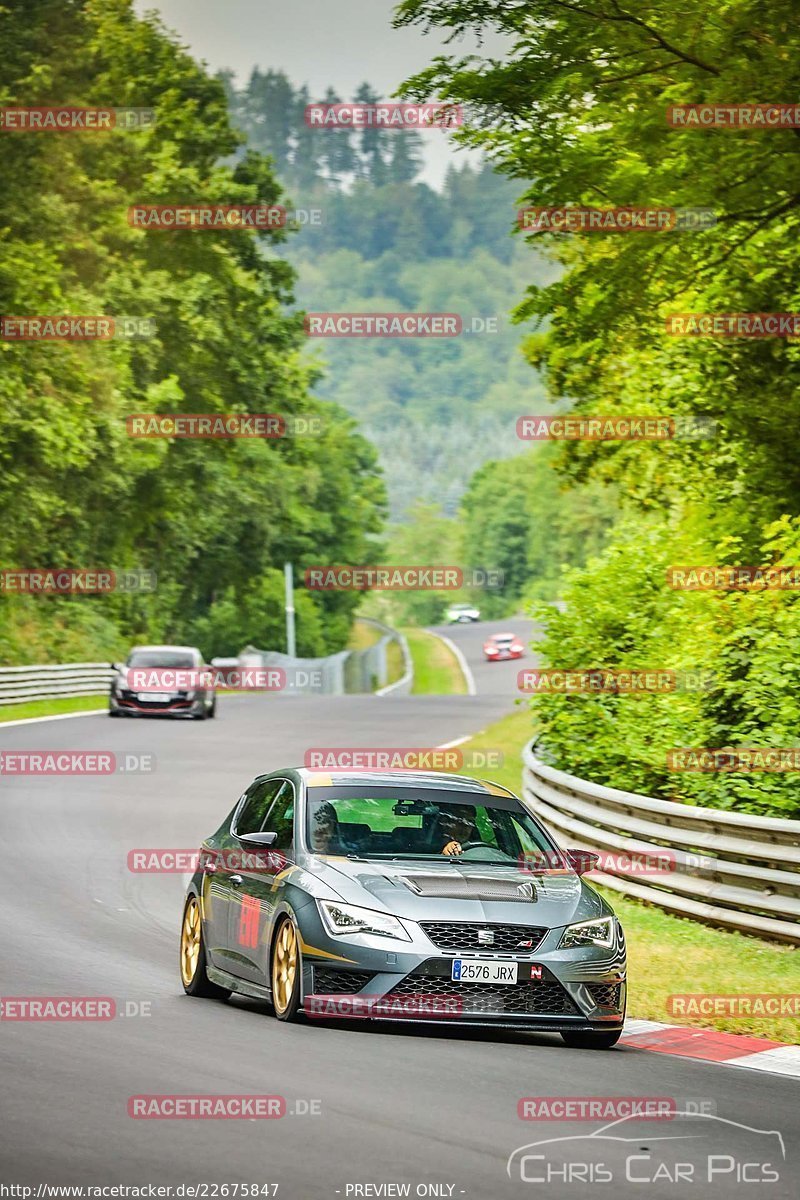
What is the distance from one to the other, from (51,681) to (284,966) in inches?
1462

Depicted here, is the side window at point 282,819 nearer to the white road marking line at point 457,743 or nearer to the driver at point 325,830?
the driver at point 325,830

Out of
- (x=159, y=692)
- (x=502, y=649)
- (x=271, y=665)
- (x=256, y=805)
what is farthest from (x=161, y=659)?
(x=502, y=649)

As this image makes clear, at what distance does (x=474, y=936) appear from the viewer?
32.2ft

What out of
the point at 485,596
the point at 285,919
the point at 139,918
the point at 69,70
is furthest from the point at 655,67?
the point at 485,596

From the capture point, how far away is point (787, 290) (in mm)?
21953

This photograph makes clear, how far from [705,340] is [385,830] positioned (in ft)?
44.7

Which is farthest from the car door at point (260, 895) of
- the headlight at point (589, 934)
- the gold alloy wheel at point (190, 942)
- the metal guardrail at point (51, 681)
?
the metal guardrail at point (51, 681)

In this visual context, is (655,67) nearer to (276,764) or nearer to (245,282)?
(276,764)

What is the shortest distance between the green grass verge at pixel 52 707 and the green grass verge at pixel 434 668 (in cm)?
2582

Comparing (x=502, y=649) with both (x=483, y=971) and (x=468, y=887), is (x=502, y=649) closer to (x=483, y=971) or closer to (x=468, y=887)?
(x=468, y=887)

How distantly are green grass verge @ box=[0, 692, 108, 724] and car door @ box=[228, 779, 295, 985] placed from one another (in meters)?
29.5

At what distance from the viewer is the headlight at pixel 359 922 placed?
32.0 ft

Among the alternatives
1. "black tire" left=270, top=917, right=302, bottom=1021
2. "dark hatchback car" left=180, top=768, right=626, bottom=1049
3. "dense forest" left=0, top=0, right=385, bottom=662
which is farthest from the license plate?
"dense forest" left=0, top=0, right=385, bottom=662

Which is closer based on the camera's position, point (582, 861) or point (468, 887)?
point (468, 887)
